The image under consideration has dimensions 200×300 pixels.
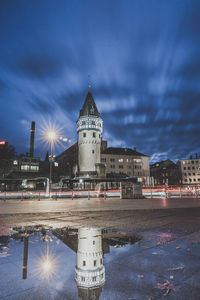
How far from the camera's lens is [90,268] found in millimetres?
2598

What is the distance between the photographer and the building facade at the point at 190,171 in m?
95.5

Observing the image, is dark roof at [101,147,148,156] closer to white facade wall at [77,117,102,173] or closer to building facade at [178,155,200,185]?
white facade wall at [77,117,102,173]

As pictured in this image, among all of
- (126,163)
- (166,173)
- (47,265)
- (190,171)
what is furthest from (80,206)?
(166,173)

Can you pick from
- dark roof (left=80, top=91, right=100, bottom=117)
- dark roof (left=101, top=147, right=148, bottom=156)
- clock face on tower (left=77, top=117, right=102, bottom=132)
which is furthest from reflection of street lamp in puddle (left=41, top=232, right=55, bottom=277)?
dark roof (left=101, top=147, right=148, bottom=156)

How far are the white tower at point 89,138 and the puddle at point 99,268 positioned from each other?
5863cm

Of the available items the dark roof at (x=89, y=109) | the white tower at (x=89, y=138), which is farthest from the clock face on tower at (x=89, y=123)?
the dark roof at (x=89, y=109)

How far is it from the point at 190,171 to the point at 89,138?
202ft

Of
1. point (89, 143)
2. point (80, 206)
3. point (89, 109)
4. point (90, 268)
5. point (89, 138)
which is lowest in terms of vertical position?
point (80, 206)

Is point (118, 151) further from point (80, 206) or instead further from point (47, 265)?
point (47, 265)

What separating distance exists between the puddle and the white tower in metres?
58.6

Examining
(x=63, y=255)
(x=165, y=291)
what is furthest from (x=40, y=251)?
(x=165, y=291)

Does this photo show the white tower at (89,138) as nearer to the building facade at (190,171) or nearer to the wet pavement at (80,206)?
the wet pavement at (80,206)

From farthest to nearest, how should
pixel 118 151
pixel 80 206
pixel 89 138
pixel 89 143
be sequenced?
pixel 118 151
pixel 89 143
pixel 89 138
pixel 80 206

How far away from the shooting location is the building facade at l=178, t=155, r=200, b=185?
3760 inches
